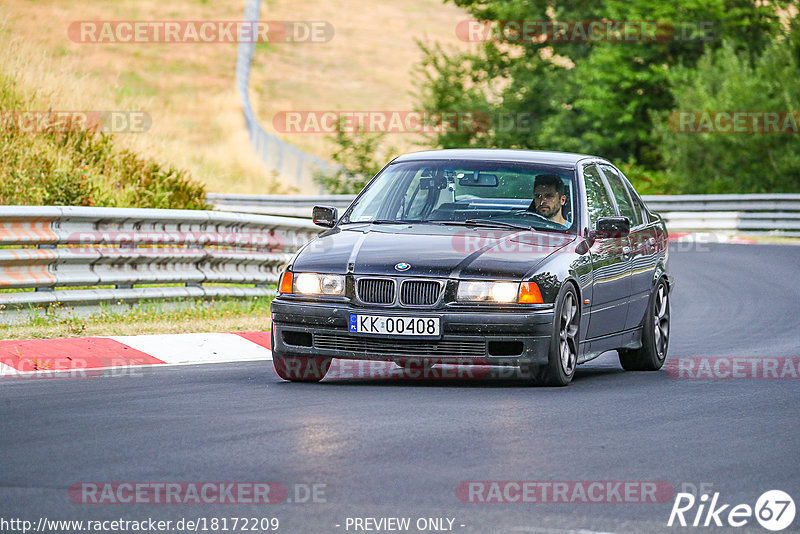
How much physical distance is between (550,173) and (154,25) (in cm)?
8246

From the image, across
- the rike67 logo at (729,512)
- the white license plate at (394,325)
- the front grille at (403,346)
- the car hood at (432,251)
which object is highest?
the car hood at (432,251)

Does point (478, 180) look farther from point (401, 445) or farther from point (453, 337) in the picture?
point (401, 445)

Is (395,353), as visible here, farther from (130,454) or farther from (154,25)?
(154,25)

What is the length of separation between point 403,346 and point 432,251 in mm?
664

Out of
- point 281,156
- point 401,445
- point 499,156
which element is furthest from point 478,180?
Answer: point 281,156

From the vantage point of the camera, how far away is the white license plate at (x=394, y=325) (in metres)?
9.12

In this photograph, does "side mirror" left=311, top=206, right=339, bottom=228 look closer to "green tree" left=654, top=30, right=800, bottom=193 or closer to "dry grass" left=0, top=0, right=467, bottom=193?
"green tree" left=654, top=30, right=800, bottom=193

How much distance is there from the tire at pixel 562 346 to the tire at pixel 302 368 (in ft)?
4.68

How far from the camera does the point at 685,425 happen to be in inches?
315

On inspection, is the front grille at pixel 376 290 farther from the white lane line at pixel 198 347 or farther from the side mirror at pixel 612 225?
the white lane line at pixel 198 347

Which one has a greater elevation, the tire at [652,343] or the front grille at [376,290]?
the front grille at [376,290]

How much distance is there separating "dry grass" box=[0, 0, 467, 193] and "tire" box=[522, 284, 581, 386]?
3904 centimetres

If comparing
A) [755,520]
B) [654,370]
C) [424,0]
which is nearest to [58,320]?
[654,370]

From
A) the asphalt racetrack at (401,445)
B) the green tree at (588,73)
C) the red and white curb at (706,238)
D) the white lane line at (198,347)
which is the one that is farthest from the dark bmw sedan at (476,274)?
the green tree at (588,73)
